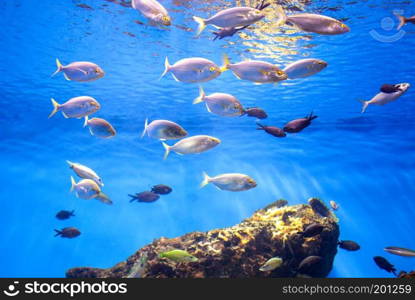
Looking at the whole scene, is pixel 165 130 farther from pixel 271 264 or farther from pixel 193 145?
pixel 271 264

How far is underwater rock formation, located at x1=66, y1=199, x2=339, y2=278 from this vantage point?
6.22 m

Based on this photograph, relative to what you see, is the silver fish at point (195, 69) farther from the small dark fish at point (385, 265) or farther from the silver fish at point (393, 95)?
the small dark fish at point (385, 265)

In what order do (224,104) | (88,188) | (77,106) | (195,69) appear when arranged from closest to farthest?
1. (195,69)
2. (224,104)
3. (77,106)
4. (88,188)

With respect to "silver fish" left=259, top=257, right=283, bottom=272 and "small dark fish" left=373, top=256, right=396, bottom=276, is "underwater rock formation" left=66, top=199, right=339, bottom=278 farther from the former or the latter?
"small dark fish" left=373, top=256, right=396, bottom=276

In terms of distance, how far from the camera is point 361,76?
14.5 m

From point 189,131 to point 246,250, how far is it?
59.3ft

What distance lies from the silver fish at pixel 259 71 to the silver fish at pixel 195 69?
1.06 ft

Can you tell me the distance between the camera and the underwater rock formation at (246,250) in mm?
6223

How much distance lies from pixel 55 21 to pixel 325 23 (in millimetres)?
11688

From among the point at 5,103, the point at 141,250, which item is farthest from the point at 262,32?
the point at 5,103

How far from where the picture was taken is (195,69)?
526 centimetres

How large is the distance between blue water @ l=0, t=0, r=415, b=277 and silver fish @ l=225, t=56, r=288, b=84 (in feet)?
21.3
